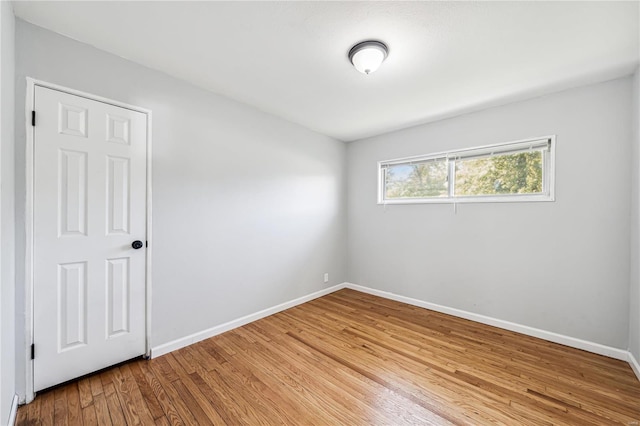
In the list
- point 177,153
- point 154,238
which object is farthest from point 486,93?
point 154,238

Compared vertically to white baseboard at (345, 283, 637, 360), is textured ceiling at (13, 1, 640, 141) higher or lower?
higher

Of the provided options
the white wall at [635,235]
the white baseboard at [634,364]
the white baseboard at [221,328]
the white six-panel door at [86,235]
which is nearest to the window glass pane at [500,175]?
the white wall at [635,235]

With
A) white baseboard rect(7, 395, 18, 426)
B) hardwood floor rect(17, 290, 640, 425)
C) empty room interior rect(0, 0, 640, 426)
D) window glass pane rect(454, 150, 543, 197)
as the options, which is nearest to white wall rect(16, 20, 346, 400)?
empty room interior rect(0, 0, 640, 426)

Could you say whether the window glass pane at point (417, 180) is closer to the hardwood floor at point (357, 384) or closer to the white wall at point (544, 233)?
the white wall at point (544, 233)

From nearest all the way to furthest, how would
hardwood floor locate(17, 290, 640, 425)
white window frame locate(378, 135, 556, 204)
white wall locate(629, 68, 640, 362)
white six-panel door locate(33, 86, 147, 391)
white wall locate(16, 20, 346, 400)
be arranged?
hardwood floor locate(17, 290, 640, 425)
white six-panel door locate(33, 86, 147, 391)
white wall locate(16, 20, 346, 400)
white wall locate(629, 68, 640, 362)
white window frame locate(378, 135, 556, 204)

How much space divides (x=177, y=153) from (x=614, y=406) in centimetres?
384

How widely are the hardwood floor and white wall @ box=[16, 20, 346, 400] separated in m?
0.40

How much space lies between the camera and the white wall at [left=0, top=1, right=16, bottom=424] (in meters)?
1.30

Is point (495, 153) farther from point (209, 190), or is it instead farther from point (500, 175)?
point (209, 190)

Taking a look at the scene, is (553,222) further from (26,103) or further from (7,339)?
(26,103)

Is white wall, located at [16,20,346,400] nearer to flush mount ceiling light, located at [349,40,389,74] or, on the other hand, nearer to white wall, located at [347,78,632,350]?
flush mount ceiling light, located at [349,40,389,74]

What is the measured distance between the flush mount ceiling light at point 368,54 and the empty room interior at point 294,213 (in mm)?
11

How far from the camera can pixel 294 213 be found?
3.39 m

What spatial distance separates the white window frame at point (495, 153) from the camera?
2.50 m
